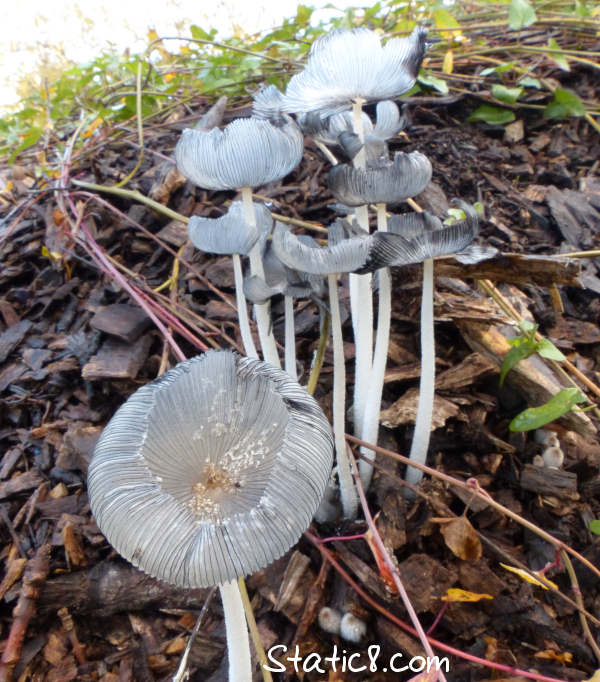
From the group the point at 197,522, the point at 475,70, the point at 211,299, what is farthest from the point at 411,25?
the point at 197,522

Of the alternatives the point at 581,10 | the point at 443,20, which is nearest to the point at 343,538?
the point at 443,20

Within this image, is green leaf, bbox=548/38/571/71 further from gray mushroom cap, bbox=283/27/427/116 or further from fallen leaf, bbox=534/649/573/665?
fallen leaf, bbox=534/649/573/665

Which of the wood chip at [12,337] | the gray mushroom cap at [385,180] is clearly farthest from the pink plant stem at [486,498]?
the wood chip at [12,337]

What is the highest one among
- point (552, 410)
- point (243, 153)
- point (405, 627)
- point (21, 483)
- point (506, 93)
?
point (243, 153)

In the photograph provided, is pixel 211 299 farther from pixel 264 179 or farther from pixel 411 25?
pixel 411 25

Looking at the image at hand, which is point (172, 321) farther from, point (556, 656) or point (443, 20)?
point (443, 20)
